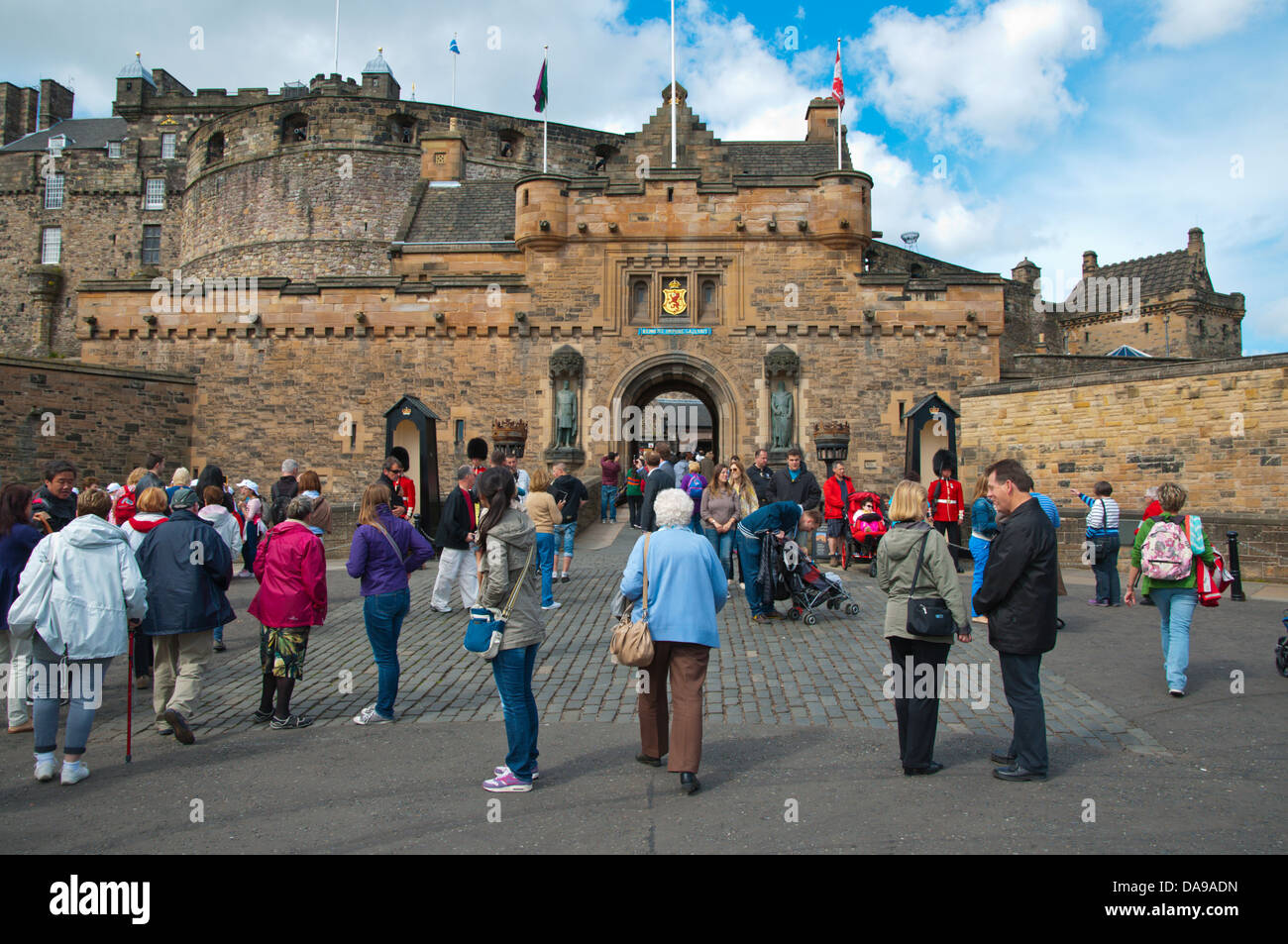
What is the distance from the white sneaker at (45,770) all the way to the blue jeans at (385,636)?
6.28 ft

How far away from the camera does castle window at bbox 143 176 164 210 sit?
4524 centimetres

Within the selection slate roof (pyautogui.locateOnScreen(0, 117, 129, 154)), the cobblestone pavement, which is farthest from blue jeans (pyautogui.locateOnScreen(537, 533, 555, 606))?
slate roof (pyautogui.locateOnScreen(0, 117, 129, 154))

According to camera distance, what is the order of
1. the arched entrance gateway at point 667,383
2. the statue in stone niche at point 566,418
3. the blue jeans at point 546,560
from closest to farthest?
the blue jeans at point 546,560 < the statue in stone niche at point 566,418 < the arched entrance gateway at point 667,383

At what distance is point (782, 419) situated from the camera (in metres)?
22.0

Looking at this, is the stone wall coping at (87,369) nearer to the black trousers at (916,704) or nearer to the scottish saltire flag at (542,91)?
the scottish saltire flag at (542,91)

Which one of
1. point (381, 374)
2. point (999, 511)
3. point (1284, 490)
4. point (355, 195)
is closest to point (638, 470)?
point (381, 374)

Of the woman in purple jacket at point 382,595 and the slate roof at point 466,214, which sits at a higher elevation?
the slate roof at point 466,214

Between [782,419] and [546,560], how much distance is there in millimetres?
13133

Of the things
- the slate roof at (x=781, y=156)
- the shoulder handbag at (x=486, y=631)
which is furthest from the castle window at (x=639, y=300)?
the shoulder handbag at (x=486, y=631)

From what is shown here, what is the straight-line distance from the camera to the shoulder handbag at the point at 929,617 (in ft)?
16.5

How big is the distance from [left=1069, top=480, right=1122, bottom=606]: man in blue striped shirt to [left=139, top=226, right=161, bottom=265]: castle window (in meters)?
47.4

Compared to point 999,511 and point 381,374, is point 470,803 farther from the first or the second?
point 381,374

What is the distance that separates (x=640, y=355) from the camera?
890 inches
